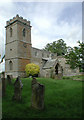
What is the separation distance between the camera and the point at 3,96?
740 cm

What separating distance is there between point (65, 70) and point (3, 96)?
1038 inches

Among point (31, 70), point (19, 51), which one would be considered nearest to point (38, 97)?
point (31, 70)

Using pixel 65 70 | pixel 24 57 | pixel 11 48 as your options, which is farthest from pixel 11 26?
pixel 65 70

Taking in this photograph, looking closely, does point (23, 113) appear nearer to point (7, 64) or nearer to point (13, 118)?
point (13, 118)

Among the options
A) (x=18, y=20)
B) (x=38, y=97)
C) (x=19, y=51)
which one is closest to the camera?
(x=38, y=97)

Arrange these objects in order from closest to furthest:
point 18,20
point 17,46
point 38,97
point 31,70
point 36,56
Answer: point 38,97 → point 31,70 → point 17,46 → point 18,20 → point 36,56

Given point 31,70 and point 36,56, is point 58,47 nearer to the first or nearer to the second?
point 36,56

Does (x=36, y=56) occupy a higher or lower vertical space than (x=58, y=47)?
lower

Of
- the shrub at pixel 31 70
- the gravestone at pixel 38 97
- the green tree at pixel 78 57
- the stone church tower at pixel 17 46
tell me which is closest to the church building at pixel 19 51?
the stone church tower at pixel 17 46

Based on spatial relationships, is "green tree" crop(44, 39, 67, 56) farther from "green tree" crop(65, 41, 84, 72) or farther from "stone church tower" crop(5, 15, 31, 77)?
"green tree" crop(65, 41, 84, 72)

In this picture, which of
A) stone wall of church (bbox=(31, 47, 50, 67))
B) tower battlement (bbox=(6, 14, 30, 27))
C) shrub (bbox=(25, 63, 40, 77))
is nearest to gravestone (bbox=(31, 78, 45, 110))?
shrub (bbox=(25, 63, 40, 77))

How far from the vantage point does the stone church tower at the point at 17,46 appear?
2375 cm

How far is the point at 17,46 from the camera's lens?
941 inches

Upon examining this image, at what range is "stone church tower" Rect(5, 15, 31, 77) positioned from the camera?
2375 centimetres
